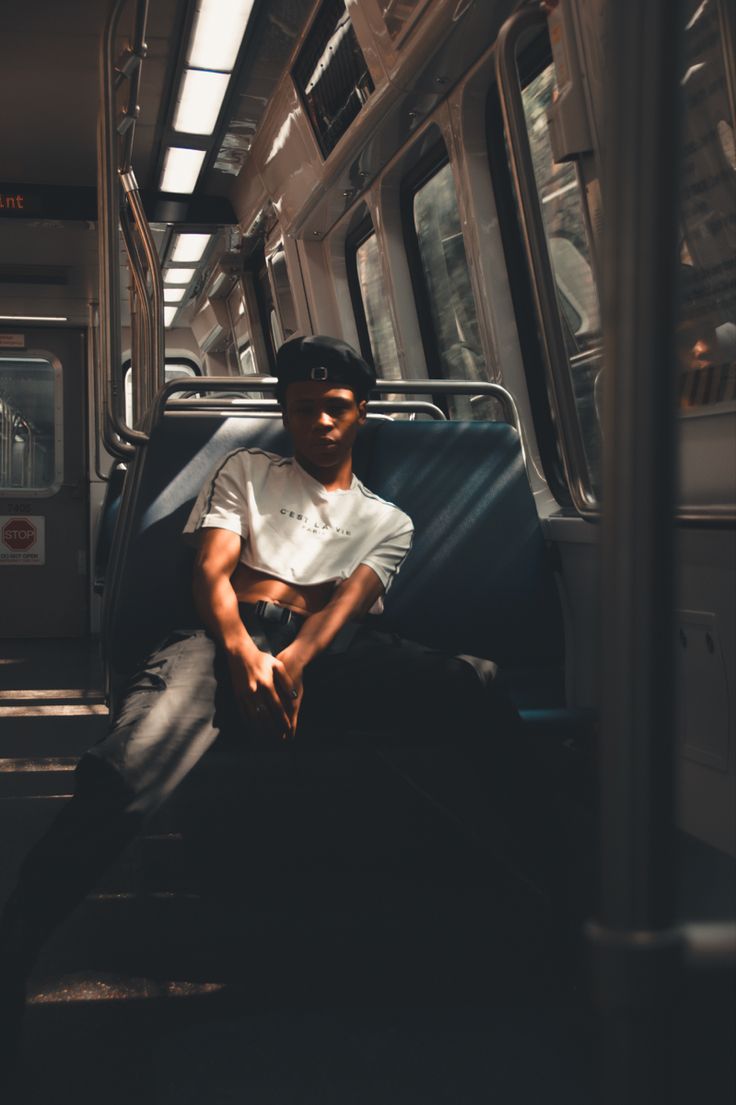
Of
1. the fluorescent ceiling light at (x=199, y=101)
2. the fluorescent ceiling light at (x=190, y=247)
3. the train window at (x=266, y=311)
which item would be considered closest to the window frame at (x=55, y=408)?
the fluorescent ceiling light at (x=190, y=247)

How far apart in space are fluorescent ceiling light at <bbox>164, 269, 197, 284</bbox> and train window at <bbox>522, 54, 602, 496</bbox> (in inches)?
222

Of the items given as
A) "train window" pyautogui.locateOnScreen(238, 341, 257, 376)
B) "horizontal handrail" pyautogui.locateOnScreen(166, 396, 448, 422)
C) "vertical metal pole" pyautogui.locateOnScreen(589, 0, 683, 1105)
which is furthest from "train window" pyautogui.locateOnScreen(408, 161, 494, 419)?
"train window" pyautogui.locateOnScreen(238, 341, 257, 376)

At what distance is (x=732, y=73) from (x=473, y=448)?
1.18m

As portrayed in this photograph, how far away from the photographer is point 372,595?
2.47 m

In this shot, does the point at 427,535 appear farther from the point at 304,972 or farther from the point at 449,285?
the point at 449,285

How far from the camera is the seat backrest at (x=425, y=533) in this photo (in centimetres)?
275

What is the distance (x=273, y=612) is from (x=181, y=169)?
5117mm

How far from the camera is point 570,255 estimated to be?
11.1 ft

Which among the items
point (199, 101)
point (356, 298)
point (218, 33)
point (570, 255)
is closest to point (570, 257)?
point (570, 255)

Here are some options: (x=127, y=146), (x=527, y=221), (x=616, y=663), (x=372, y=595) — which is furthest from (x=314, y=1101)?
(x=127, y=146)

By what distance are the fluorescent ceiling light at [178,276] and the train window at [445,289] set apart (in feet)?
13.9

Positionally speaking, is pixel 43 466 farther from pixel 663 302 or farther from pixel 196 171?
pixel 663 302

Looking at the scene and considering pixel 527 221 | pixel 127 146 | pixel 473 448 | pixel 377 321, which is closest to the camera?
pixel 527 221

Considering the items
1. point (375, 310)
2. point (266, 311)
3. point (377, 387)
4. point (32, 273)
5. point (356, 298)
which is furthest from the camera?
point (32, 273)
